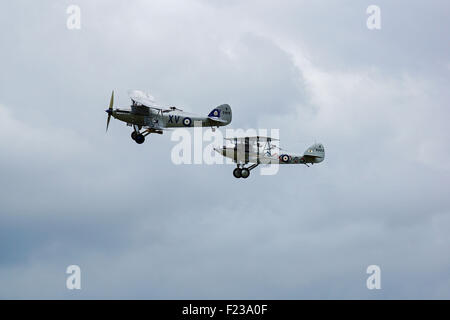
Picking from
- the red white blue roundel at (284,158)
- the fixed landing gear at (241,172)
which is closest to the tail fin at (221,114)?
the fixed landing gear at (241,172)

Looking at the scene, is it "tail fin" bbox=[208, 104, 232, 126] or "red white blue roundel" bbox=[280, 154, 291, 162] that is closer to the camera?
"tail fin" bbox=[208, 104, 232, 126]

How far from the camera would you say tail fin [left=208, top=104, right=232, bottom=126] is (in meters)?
69.9

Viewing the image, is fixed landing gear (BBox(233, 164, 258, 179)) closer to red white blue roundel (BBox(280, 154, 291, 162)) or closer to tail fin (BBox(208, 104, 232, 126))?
red white blue roundel (BBox(280, 154, 291, 162))

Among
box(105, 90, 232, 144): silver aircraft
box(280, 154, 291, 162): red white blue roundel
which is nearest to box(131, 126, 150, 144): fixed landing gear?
box(105, 90, 232, 144): silver aircraft

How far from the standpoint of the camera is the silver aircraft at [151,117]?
68.1 m

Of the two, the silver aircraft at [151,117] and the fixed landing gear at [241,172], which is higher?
the silver aircraft at [151,117]

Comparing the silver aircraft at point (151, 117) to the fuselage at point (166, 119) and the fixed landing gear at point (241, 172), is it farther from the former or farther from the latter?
the fixed landing gear at point (241, 172)

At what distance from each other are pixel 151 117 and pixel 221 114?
5.87 meters

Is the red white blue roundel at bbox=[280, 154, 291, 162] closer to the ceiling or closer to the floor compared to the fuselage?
closer to the floor

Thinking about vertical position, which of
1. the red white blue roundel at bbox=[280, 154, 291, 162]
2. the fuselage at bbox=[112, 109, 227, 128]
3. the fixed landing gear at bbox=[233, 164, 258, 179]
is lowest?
the fixed landing gear at bbox=[233, 164, 258, 179]

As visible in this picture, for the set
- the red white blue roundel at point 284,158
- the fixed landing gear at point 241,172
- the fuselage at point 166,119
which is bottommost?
the fixed landing gear at point 241,172

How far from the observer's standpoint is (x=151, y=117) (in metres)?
68.5
